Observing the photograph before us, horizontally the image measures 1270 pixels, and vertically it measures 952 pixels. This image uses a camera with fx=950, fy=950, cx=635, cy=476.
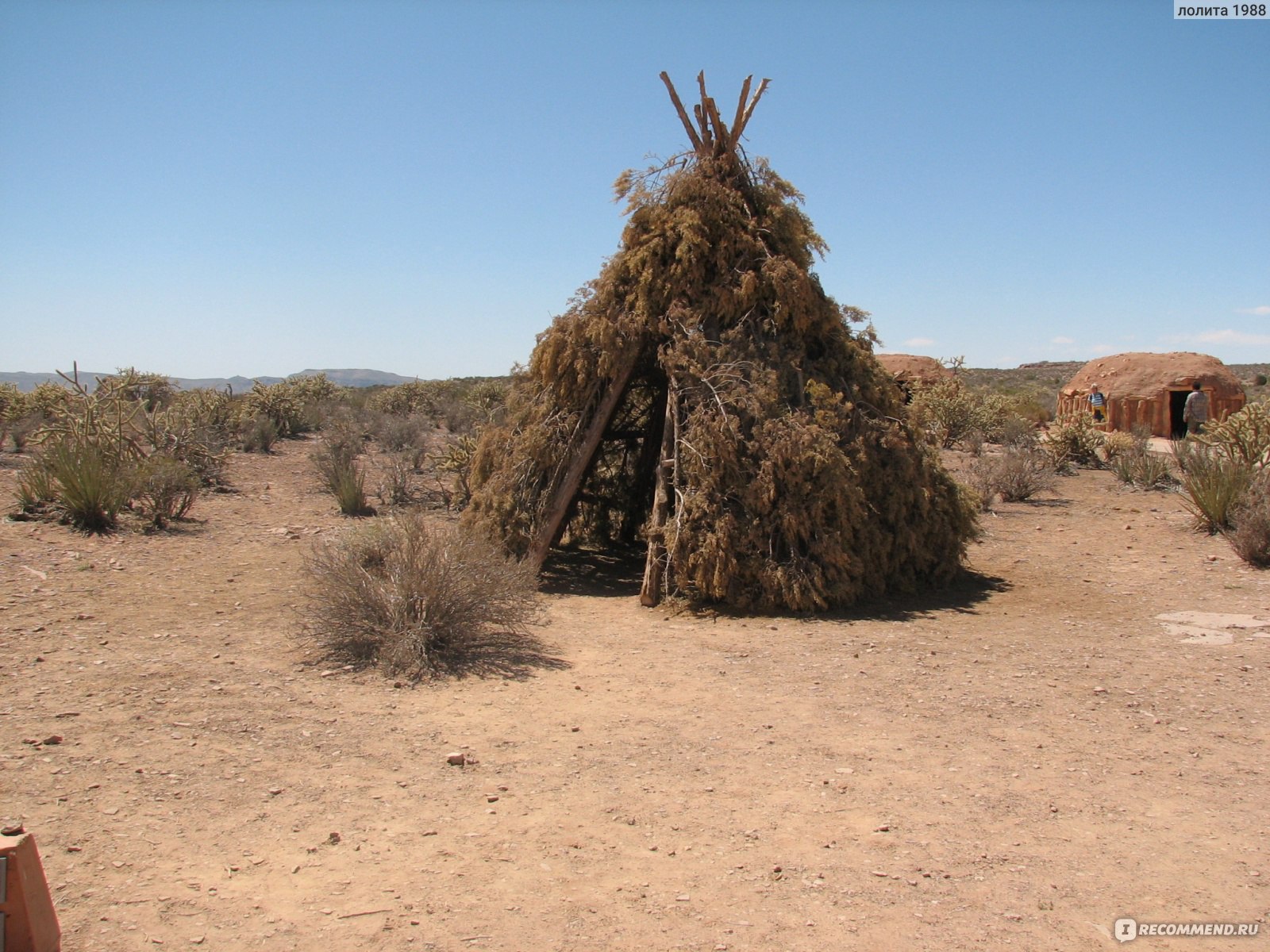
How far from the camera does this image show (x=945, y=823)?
382cm

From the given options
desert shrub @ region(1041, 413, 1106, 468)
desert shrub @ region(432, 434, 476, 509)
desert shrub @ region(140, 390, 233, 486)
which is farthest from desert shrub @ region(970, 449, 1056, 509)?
desert shrub @ region(140, 390, 233, 486)

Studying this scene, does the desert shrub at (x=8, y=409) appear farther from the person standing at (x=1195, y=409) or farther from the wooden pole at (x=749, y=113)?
the person standing at (x=1195, y=409)

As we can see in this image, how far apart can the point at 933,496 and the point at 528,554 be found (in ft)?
11.4

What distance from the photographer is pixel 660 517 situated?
25.5 feet

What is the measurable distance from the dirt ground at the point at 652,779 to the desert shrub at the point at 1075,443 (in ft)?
31.1

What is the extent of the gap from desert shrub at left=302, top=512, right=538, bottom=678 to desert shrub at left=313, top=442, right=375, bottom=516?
17.0ft

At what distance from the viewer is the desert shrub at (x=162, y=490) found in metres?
9.89

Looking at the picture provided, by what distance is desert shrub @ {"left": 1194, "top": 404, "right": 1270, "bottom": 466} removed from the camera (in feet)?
36.2

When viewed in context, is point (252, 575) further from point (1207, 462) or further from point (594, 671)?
point (1207, 462)

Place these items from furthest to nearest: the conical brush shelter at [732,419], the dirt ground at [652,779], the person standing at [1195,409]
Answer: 1. the person standing at [1195,409]
2. the conical brush shelter at [732,419]
3. the dirt ground at [652,779]

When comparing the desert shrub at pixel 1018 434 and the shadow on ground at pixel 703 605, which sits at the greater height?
the desert shrub at pixel 1018 434

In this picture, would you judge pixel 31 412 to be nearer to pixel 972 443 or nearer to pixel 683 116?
pixel 683 116

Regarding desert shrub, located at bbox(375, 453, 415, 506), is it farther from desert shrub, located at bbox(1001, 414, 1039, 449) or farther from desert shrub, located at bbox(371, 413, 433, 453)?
desert shrub, located at bbox(1001, 414, 1039, 449)

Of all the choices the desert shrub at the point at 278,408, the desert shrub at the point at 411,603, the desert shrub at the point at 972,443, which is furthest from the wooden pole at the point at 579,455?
the desert shrub at the point at 278,408
